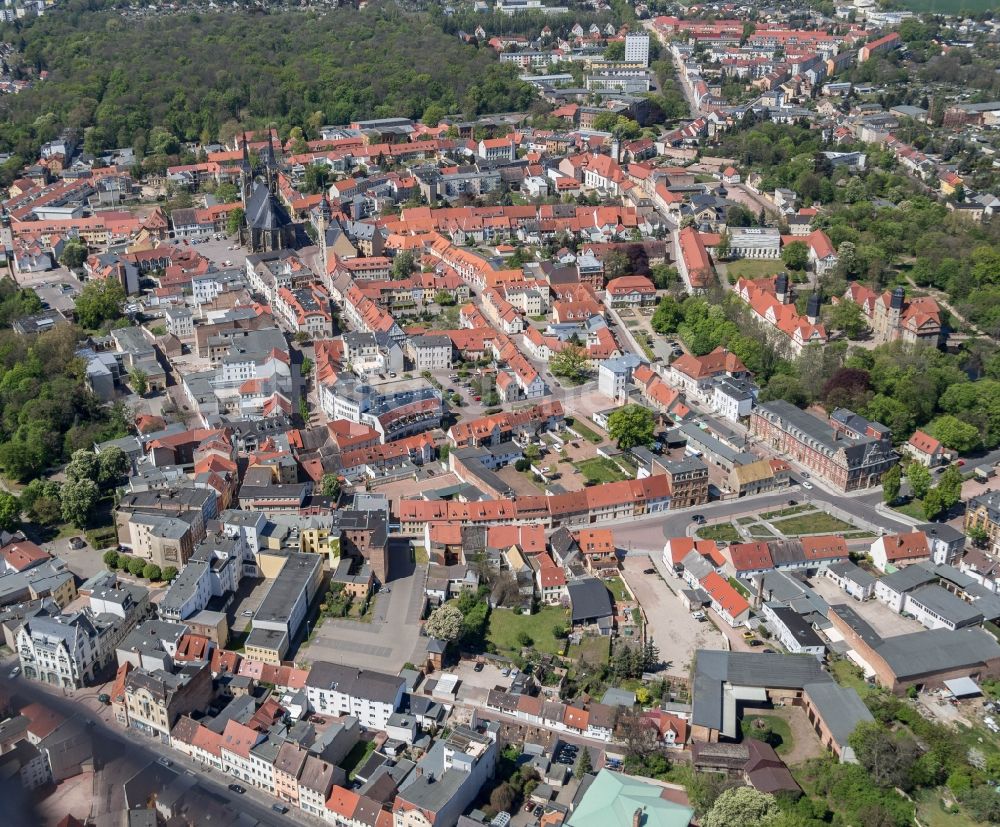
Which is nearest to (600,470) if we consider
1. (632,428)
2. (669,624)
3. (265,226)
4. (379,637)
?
(632,428)

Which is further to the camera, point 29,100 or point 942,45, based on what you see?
point 942,45

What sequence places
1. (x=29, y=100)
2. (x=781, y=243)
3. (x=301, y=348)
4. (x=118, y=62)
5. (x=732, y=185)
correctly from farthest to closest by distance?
(x=118, y=62), (x=29, y=100), (x=732, y=185), (x=781, y=243), (x=301, y=348)

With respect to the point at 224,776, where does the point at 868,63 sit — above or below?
above

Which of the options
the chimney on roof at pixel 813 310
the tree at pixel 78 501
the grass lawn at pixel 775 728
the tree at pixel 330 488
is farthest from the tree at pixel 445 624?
the chimney on roof at pixel 813 310

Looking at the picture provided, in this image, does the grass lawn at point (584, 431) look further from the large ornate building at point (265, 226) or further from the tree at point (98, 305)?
the large ornate building at point (265, 226)

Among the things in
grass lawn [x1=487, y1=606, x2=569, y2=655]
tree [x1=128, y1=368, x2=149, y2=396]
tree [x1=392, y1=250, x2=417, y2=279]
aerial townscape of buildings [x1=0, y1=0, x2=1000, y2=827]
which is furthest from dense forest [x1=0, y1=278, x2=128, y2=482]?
grass lawn [x1=487, y1=606, x2=569, y2=655]

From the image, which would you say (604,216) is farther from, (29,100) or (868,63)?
(29,100)

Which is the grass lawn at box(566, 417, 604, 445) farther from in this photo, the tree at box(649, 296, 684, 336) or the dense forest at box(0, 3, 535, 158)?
the dense forest at box(0, 3, 535, 158)

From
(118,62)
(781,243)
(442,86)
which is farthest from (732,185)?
(118,62)
